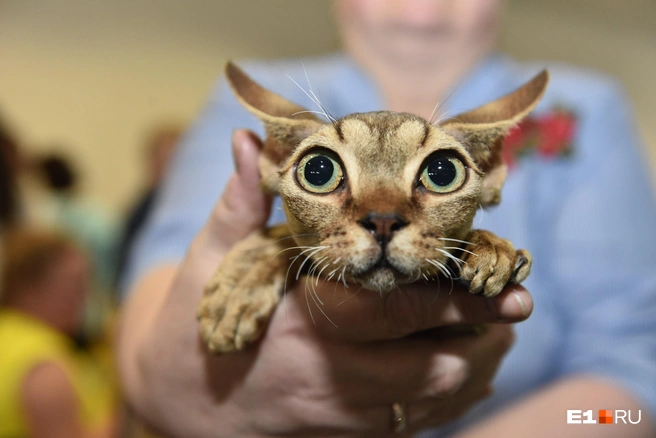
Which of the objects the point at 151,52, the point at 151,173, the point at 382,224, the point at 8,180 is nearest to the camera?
the point at 382,224

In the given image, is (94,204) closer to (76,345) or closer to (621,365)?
(76,345)

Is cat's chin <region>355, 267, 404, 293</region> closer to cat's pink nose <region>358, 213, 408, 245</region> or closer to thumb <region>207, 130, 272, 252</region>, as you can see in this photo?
cat's pink nose <region>358, 213, 408, 245</region>

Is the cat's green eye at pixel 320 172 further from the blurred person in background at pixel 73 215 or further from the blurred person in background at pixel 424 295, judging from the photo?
the blurred person in background at pixel 73 215

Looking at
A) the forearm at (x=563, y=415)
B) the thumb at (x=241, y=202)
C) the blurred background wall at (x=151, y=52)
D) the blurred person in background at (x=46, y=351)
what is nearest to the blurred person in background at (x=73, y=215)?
the blurred background wall at (x=151, y=52)

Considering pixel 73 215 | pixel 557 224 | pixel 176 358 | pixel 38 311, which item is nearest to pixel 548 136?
pixel 557 224

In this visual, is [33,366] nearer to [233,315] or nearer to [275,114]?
[233,315]

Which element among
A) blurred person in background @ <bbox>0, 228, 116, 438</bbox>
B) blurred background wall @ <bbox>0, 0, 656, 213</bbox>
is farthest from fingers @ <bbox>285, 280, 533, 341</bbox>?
blurred person in background @ <bbox>0, 228, 116, 438</bbox>

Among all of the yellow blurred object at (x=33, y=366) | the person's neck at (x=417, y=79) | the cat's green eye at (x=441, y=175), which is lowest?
the yellow blurred object at (x=33, y=366)
